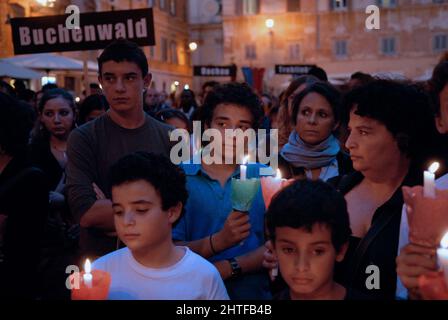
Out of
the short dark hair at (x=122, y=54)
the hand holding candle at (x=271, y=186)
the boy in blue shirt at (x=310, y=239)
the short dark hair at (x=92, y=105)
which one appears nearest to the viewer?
the boy in blue shirt at (x=310, y=239)

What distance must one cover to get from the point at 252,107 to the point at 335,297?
1.25 m

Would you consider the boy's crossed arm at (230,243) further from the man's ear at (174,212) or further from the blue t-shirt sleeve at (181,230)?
the man's ear at (174,212)

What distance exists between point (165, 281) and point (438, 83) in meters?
1.53

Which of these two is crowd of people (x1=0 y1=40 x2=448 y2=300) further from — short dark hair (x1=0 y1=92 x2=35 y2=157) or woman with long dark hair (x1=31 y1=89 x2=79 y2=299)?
woman with long dark hair (x1=31 y1=89 x2=79 y2=299)

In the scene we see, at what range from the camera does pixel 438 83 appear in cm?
255

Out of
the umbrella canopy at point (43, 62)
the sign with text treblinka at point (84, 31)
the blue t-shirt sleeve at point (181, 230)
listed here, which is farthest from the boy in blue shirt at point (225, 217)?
the umbrella canopy at point (43, 62)

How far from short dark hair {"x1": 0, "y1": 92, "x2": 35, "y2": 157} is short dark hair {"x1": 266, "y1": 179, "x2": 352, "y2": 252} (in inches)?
67.6

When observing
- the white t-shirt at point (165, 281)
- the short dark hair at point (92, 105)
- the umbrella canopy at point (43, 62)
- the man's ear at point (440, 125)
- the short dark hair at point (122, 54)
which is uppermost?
the umbrella canopy at point (43, 62)

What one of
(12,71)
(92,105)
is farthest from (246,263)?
(12,71)

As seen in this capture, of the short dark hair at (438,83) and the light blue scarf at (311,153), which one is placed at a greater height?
the short dark hair at (438,83)

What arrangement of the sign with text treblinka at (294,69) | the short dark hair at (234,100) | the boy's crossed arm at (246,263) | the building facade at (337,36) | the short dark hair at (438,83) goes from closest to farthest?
the short dark hair at (438,83), the boy's crossed arm at (246,263), the short dark hair at (234,100), the sign with text treblinka at (294,69), the building facade at (337,36)

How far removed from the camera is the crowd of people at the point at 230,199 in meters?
2.12

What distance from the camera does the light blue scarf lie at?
3666 mm
